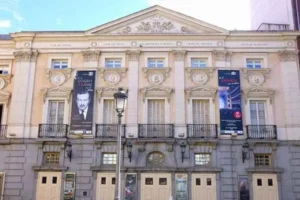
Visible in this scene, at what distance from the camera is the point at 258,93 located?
23188 mm

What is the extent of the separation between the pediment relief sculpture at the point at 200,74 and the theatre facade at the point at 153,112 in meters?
0.06

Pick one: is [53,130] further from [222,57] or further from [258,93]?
[258,93]

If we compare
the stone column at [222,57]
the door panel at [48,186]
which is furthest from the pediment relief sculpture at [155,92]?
the door panel at [48,186]

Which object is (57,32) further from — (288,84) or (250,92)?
(288,84)

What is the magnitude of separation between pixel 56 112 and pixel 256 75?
42.8ft

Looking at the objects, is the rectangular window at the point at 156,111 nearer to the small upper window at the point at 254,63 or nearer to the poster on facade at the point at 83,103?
the poster on facade at the point at 83,103

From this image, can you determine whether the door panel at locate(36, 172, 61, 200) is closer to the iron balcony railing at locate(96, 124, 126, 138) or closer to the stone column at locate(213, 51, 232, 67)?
the iron balcony railing at locate(96, 124, 126, 138)

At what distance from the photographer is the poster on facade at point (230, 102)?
22.4 metres

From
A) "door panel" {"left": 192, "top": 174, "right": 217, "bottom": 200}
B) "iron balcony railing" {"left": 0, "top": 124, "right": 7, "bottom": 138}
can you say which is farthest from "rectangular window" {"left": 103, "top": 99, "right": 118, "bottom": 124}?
"iron balcony railing" {"left": 0, "top": 124, "right": 7, "bottom": 138}

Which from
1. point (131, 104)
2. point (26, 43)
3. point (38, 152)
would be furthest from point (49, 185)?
point (26, 43)

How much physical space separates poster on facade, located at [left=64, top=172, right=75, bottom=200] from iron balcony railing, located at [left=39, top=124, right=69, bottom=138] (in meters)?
2.46

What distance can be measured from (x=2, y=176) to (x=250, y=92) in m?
16.2

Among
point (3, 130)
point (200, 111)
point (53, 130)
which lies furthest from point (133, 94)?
point (3, 130)

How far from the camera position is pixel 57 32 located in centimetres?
2462
